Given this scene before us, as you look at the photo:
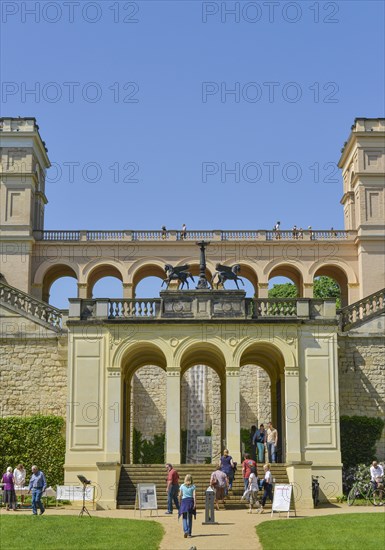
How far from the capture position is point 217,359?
32.0 metres

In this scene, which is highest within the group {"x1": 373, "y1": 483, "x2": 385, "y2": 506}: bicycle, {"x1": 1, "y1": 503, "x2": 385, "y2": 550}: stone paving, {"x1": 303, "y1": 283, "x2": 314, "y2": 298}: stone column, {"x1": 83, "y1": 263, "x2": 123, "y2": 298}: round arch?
{"x1": 83, "y1": 263, "x2": 123, "y2": 298}: round arch

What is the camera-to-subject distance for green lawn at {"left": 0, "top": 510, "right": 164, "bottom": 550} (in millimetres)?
17062

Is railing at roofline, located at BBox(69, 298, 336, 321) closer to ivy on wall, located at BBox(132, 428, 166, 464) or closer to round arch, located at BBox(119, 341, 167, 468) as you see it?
round arch, located at BBox(119, 341, 167, 468)

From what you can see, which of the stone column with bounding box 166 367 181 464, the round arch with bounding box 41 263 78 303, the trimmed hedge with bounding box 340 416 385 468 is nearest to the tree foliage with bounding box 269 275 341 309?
the round arch with bounding box 41 263 78 303

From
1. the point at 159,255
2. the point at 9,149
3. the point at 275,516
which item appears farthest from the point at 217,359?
the point at 9,149

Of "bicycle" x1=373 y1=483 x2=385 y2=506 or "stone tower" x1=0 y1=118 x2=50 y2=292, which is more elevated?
"stone tower" x1=0 y1=118 x2=50 y2=292

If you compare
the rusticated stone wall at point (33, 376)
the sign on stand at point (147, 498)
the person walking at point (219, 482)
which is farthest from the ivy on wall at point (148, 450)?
the sign on stand at point (147, 498)

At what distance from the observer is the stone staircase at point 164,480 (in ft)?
84.8

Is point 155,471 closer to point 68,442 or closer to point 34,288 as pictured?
point 68,442

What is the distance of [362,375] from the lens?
31922mm

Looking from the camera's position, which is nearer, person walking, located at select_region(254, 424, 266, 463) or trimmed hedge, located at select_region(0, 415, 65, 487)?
person walking, located at select_region(254, 424, 266, 463)

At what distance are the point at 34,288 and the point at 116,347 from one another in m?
19.9

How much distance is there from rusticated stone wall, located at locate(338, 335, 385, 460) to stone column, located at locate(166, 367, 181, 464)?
6588mm

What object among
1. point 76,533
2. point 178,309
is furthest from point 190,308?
point 76,533
